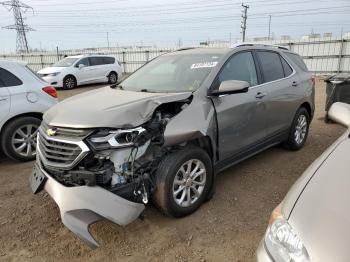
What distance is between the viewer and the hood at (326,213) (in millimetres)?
1419

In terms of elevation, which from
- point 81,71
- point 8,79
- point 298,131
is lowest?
point 298,131

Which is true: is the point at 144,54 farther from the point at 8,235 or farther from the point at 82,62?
the point at 8,235

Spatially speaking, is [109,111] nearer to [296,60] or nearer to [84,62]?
[296,60]

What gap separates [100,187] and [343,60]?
56.3 ft

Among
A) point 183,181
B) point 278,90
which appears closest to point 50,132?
point 183,181

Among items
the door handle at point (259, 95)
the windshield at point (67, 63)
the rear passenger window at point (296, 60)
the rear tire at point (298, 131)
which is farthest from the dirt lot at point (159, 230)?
the windshield at point (67, 63)

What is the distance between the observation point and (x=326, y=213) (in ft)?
5.23

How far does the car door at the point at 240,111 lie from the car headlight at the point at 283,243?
1783mm

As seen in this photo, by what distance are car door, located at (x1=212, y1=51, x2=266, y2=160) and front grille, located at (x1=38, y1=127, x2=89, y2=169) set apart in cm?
151

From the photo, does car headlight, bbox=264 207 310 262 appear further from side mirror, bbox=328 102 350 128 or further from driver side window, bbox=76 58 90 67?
driver side window, bbox=76 58 90 67

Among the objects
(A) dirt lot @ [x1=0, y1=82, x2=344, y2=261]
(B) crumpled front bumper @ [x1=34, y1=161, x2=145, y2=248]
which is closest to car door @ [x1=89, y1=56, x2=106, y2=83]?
(A) dirt lot @ [x1=0, y1=82, x2=344, y2=261]

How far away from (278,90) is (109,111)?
2.60 m

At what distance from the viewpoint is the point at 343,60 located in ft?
53.6

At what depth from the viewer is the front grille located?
8.91ft
